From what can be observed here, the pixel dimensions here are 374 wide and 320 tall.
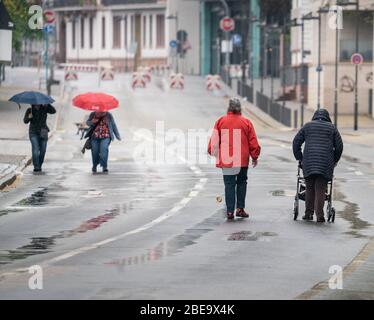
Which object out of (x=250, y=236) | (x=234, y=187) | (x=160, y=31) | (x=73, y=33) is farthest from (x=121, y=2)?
(x=250, y=236)

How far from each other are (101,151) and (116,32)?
120755 mm

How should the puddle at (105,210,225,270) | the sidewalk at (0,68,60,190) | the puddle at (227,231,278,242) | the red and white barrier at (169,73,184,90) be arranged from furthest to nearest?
the red and white barrier at (169,73,184,90)
the sidewalk at (0,68,60,190)
the puddle at (227,231,278,242)
the puddle at (105,210,225,270)

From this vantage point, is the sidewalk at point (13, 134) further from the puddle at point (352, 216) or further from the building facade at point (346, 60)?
the building facade at point (346, 60)

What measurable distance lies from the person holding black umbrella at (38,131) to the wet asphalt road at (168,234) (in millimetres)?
526

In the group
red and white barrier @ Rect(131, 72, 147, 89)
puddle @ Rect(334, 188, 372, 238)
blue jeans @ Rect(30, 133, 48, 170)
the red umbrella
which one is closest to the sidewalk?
blue jeans @ Rect(30, 133, 48, 170)

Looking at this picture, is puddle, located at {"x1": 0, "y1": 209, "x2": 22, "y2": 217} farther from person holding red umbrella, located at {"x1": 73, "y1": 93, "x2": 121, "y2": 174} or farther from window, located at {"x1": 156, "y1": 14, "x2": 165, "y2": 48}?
window, located at {"x1": 156, "y1": 14, "x2": 165, "y2": 48}

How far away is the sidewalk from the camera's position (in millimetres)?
33175

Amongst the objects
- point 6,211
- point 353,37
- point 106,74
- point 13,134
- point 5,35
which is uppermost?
point 5,35

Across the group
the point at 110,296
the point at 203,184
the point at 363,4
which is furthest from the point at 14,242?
the point at 363,4

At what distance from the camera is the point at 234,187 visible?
2161cm

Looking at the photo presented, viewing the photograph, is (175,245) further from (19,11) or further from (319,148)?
(19,11)

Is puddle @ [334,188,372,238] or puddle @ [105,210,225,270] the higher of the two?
puddle @ [105,210,225,270]
